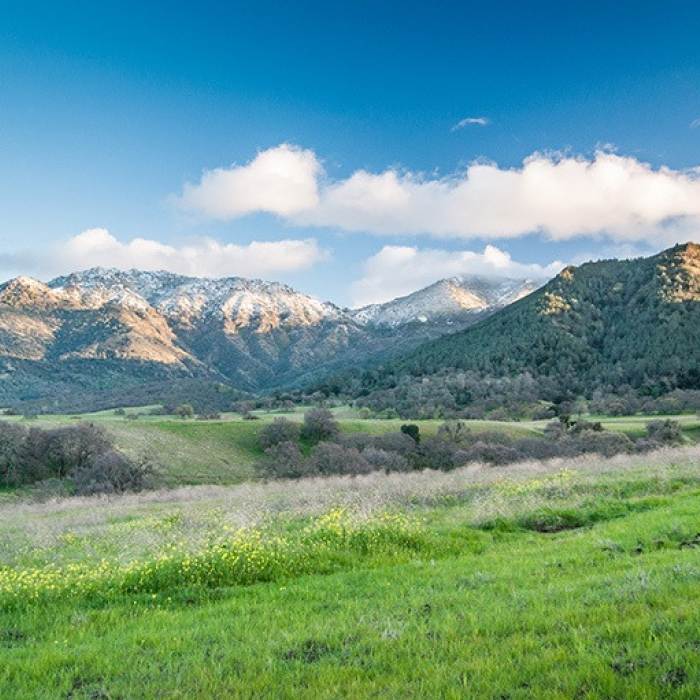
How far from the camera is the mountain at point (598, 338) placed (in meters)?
134

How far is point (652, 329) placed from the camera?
15275 centimetres

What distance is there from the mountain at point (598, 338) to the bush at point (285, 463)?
73140 millimetres

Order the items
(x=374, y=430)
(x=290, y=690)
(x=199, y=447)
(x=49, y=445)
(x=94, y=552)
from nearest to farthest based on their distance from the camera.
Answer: (x=290, y=690) → (x=94, y=552) → (x=49, y=445) → (x=199, y=447) → (x=374, y=430)

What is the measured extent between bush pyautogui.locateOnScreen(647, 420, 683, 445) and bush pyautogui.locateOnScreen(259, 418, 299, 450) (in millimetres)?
41420

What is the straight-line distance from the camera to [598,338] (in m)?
166

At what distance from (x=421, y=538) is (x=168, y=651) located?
677 centimetres

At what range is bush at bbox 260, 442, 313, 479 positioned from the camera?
200ft

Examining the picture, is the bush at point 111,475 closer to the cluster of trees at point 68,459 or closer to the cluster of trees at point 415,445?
the cluster of trees at point 68,459

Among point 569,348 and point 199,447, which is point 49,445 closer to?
point 199,447

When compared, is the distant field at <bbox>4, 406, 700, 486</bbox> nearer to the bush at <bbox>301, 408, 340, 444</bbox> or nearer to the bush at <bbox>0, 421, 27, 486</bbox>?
the bush at <bbox>301, 408, 340, 444</bbox>

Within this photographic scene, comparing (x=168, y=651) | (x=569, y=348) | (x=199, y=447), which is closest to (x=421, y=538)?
(x=168, y=651)

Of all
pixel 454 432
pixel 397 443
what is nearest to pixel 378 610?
pixel 397 443

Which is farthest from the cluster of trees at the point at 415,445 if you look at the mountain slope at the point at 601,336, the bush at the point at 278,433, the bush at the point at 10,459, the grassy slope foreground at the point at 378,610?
the mountain slope at the point at 601,336

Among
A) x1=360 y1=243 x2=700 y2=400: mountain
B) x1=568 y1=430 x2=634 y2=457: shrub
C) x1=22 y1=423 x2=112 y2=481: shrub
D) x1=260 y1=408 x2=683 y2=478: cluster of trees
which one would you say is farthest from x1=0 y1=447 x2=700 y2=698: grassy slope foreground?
x1=360 y1=243 x2=700 y2=400: mountain
